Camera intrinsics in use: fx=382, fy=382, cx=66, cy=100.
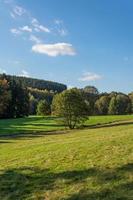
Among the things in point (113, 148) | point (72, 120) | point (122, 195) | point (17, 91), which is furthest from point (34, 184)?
point (17, 91)

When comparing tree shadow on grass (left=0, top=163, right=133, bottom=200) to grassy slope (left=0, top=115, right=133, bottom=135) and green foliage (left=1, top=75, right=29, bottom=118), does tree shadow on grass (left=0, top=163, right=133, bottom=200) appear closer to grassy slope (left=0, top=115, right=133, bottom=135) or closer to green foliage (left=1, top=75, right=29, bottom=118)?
grassy slope (left=0, top=115, right=133, bottom=135)

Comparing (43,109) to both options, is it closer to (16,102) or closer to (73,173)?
(16,102)

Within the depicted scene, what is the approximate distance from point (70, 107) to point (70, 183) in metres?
45.3

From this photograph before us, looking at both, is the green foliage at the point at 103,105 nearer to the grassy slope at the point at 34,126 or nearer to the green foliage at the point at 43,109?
the green foliage at the point at 43,109

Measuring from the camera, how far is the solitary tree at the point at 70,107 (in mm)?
55938

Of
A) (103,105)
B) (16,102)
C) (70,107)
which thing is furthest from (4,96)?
(103,105)

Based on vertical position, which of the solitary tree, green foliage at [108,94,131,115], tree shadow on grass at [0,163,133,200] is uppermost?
green foliage at [108,94,131,115]

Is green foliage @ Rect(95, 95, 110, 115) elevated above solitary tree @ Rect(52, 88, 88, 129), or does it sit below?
above

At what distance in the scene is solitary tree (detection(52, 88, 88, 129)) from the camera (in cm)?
5594

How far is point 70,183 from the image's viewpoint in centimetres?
1072

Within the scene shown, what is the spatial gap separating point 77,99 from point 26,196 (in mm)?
46716

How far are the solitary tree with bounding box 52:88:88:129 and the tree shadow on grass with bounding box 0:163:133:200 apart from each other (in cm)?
4319

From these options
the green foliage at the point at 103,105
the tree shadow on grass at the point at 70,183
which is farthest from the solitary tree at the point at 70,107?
A: the green foliage at the point at 103,105

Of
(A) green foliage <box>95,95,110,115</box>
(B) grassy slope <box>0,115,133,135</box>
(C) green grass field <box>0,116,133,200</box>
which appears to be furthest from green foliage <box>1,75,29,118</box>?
(C) green grass field <box>0,116,133,200</box>
